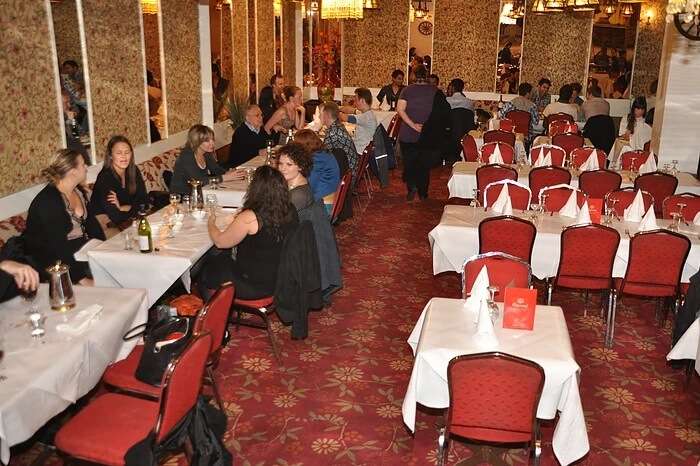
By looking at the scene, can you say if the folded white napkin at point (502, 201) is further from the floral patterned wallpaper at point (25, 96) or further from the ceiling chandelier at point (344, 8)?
the ceiling chandelier at point (344, 8)

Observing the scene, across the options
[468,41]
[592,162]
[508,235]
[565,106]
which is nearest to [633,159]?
[592,162]

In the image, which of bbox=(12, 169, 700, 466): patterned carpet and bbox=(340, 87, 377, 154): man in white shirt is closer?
bbox=(12, 169, 700, 466): patterned carpet

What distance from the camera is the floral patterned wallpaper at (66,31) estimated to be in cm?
599

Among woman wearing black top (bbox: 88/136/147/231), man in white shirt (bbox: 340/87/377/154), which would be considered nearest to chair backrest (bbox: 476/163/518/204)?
man in white shirt (bbox: 340/87/377/154)

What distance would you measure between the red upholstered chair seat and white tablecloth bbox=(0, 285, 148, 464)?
0.11 meters

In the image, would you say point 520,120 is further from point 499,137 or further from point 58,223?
point 58,223

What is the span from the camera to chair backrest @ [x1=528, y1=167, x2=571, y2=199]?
23.9ft

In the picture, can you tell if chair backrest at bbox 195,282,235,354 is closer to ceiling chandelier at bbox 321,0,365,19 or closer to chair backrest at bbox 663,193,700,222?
chair backrest at bbox 663,193,700,222

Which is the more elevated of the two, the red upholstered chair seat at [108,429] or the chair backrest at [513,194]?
the chair backrest at [513,194]

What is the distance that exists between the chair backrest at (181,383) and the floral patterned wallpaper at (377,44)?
13.8 metres

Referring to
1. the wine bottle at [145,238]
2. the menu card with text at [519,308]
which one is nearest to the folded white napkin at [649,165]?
the menu card with text at [519,308]

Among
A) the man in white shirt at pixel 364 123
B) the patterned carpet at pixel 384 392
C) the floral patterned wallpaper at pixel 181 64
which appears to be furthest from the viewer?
the man in white shirt at pixel 364 123

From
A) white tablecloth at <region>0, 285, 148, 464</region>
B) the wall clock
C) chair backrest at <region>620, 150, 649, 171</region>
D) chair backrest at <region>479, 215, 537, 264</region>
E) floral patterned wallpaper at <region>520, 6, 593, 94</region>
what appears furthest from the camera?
the wall clock

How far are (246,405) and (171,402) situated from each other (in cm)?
132
